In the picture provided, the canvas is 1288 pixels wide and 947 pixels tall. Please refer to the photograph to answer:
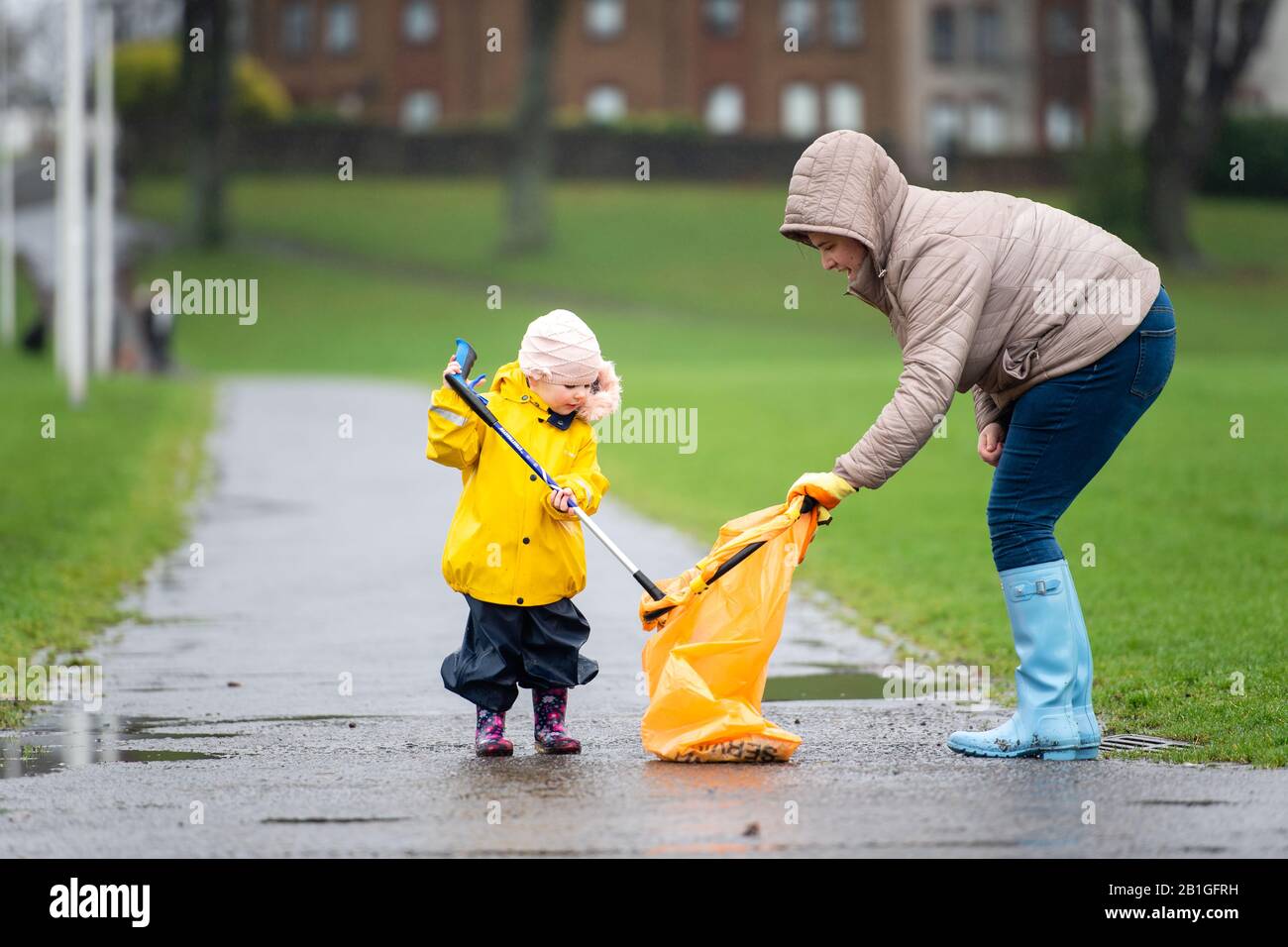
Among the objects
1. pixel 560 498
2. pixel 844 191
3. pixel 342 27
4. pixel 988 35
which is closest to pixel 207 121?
pixel 342 27

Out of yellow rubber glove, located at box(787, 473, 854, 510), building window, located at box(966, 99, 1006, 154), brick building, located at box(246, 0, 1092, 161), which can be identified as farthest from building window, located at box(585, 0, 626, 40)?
yellow rubber glove, located at box(787, 473, 854, 510)

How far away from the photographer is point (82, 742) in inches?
259

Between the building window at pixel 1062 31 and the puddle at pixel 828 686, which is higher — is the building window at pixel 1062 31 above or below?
above

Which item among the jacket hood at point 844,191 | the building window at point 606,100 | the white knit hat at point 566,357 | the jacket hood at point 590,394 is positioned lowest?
the jacket hood at point 590,394

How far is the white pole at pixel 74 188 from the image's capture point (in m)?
22.8

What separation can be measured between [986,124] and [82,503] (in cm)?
5309

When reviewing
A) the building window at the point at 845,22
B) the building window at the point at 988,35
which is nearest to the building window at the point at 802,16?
the building window at the point at 845,22

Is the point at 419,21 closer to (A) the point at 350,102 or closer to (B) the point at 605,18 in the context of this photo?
(A) the point at 350,102

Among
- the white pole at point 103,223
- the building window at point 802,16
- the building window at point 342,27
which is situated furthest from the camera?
the building window at point 342,27

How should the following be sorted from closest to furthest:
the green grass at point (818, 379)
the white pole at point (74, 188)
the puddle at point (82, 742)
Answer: the puddle at point (82, 742) → the green grass at point (818, 379) → the white pole at point (74, 188)

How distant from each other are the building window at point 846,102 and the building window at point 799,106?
0.48 m

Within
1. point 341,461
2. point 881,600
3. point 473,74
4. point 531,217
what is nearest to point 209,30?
point 531,217

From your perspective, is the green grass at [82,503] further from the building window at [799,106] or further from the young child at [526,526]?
the building window at [799,106]

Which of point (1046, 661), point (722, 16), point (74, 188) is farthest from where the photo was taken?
point (722, 16)
